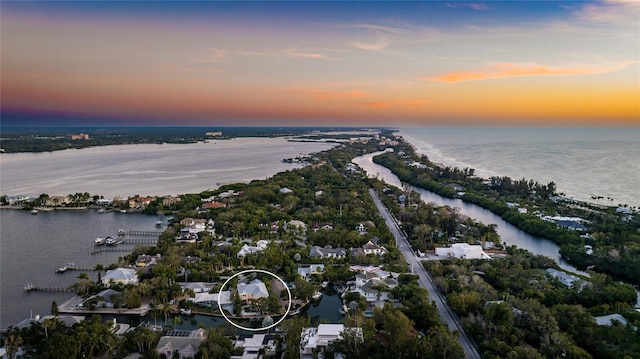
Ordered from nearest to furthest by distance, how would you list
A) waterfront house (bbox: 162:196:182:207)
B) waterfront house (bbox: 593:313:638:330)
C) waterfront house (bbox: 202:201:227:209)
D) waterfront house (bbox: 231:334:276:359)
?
1. waterfront house (bbox: 231:334:276:359)
2. waterfront house (bbox: 593:313:638:330)
3. waterfront house (bbox: 202:201:227:209)
4. waterfront house (bbox: 162:196:182:207)

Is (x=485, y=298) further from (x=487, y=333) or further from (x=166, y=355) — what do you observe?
(x=166, y=355)

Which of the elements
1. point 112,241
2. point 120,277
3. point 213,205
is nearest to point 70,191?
point 213,205

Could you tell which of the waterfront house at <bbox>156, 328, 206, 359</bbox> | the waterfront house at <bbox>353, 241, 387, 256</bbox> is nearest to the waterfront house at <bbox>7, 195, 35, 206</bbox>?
the waterfront house at <bbox>353, 241, 387, 256</bbox>

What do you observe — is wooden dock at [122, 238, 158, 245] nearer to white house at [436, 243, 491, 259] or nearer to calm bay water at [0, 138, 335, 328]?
calm bay water at [0, 138, 335, 328]

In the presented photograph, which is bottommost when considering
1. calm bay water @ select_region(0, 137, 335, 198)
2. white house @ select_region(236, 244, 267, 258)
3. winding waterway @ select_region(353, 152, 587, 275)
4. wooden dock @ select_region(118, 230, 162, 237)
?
winding waterway @ select_region(353, 152, 587, 275)

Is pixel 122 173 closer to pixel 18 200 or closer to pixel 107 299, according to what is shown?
pixel 18 200

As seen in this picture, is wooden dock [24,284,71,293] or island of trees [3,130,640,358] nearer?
island of trees [3,130,640,358]

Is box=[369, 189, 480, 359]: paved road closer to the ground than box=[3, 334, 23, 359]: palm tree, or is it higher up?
closer to the ground

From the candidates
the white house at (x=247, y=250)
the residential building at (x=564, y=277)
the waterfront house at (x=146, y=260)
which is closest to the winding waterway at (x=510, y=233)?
the residential building at (x=564, y=277)

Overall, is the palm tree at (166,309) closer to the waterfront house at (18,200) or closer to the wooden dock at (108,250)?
the wooden dock at (108,250)
